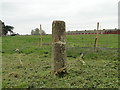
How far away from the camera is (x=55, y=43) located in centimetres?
509

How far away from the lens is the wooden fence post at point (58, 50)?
5035mm

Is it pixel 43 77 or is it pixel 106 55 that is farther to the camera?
pixel 106 55

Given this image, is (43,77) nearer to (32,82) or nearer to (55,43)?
(32,82)

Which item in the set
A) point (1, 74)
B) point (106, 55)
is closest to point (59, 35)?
point (1, 74)

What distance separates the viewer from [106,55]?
8.91 meters

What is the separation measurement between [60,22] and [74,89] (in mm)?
1989

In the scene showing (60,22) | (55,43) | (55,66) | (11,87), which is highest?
(60,22)

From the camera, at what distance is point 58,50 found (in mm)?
5051

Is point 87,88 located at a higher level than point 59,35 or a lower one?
lower

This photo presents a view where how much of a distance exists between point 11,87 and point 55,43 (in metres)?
1.65

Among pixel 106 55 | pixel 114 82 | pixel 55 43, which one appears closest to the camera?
pixel 114 82

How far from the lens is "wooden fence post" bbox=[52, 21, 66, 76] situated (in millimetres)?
5035

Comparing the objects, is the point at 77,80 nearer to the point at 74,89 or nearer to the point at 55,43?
the point at 74,89

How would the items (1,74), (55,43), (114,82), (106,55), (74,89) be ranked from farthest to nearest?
1. (106,55)
2. (1,74)
3. (55,43)
4. (114,82)
5. (74,89)
